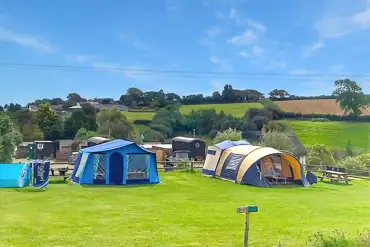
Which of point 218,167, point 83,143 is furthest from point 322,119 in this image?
point 218,167

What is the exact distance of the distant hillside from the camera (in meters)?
47.4

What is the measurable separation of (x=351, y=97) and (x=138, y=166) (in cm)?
3600

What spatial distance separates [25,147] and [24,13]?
27923 millimetres

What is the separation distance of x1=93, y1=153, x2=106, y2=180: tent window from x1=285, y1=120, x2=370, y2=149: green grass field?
1111 inches

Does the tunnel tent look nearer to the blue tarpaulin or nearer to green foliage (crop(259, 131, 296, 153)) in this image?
the blue tarpaulin

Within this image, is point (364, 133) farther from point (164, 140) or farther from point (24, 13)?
point (24, 13)

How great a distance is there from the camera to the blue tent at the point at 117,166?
15766mm

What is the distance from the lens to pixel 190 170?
855 inches

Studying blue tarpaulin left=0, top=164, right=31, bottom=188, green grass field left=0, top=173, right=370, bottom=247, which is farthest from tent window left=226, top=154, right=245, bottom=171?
blue tarpaulin left=0, top=164, right=31, bottom=188

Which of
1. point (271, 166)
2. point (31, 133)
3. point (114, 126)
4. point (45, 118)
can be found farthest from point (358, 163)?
point (45, 118)

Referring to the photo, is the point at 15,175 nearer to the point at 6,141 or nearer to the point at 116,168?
the point at 116,168

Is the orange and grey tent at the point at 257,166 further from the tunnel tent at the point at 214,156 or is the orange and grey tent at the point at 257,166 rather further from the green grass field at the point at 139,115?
the green grass field at the point at 139,115

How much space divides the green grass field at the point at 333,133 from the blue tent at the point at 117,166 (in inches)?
1046

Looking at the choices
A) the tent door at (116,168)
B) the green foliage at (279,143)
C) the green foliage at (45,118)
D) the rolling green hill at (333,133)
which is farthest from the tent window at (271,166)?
the green foliage at (45,118)
